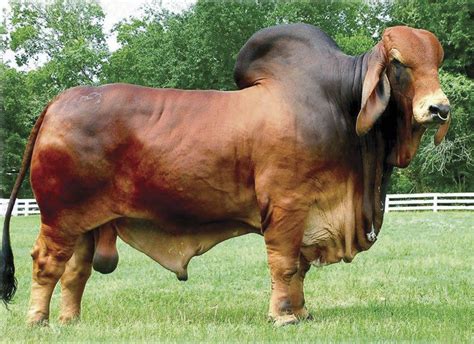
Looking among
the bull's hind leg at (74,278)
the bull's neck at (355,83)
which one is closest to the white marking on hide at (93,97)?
the bull's hind leg at (74,278)

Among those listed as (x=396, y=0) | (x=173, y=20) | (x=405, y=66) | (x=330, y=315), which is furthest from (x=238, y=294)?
(x=396, y=0)

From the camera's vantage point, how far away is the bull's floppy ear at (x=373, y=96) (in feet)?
17.1

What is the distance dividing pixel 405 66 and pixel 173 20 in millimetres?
23584

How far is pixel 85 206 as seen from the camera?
547 centimetres

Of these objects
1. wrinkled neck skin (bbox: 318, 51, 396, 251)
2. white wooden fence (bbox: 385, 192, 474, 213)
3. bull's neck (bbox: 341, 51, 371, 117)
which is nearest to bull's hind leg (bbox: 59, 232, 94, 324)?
Answer: wrinkled neck skin (bbox: 318, 51, 396, 251)

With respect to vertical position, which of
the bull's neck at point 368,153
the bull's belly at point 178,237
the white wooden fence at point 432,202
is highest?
the bull's neck at point 368,153

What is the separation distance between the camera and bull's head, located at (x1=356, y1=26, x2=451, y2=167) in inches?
201

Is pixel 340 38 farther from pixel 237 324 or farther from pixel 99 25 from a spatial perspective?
pixel 237 324

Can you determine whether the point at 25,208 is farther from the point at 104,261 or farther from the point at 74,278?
the point at 104,261

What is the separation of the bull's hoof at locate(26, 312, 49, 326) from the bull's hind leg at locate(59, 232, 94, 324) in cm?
25

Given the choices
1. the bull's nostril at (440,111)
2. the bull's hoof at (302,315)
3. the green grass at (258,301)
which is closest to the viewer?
the bull's nostril at (440,111)

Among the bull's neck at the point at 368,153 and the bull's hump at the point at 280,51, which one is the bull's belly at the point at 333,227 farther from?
the bull's hump at the point at 280,51

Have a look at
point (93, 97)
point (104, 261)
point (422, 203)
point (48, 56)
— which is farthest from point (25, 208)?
point (93, 97)

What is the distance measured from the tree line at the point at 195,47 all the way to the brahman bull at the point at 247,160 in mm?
18015
